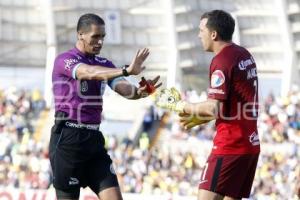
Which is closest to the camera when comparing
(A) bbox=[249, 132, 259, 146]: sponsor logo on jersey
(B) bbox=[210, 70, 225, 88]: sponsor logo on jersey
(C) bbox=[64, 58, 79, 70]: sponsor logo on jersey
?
(B) bbox=[210, 70, 225, 88]: sponsor logo on jersey

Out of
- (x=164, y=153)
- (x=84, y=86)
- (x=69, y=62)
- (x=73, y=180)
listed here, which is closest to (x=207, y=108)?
(x=84, y=86)

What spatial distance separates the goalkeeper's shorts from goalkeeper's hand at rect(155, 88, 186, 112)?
1.66 feet

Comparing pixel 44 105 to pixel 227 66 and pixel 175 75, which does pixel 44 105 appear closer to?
pixel 175 75

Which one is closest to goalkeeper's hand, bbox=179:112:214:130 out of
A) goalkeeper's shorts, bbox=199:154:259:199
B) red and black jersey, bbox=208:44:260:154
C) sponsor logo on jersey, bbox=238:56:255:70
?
red and black jersey, bbox=208:44:260:154

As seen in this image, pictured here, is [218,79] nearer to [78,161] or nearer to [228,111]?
[228,111]

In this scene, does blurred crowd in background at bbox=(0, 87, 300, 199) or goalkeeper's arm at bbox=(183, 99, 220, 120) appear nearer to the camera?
goalkeeper's arm at bbox=(183, 99, 220, 120)

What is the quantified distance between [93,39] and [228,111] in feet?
4.72

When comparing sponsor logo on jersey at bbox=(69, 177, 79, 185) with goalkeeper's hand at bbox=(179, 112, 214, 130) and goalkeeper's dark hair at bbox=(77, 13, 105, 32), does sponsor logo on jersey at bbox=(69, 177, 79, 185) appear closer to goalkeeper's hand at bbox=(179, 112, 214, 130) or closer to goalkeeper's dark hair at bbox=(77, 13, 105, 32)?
goalkeeper's hand at bbox=(179, 112, 214, 130)

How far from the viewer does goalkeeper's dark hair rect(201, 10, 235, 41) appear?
283 inches

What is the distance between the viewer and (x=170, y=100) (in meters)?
7.44

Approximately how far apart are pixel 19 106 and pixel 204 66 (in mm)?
10871

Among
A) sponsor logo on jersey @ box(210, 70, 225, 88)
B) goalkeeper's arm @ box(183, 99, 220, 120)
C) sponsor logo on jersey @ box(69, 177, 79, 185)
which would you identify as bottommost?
sponsor logo on jersey @ box(69, 177, 79, 185)

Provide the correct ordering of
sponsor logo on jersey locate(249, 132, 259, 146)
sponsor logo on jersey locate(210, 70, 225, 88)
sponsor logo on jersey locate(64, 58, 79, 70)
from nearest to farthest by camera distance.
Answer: sponsor logo on jersey locate(210, 70, 225, 88) < sponsor logo on jersey locate(249, 132, 259, 146) < sponsor logo on jersey locate(64, 58, 79, 70)

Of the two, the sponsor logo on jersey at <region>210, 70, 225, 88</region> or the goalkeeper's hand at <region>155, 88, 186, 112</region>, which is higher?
the sponsor logo on jersey at <region>210, 70, 225, 88</region>
